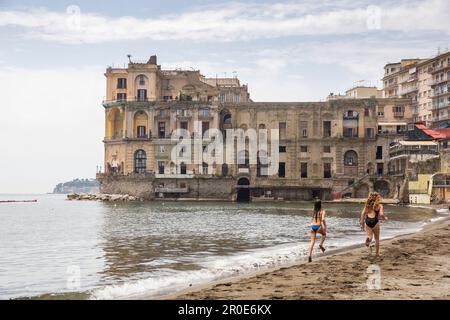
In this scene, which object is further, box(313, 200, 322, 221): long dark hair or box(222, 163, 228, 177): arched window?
box(222, 163, 228, 177): arched window

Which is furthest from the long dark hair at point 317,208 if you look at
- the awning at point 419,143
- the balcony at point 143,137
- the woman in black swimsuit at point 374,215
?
the balcony at point 143,137

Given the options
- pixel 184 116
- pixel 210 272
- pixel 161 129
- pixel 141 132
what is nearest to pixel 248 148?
pixel 184 116

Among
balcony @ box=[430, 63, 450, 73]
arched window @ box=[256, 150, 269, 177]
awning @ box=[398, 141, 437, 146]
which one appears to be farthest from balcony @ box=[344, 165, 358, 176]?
balcony @ box=[430, 63, 450, 73]

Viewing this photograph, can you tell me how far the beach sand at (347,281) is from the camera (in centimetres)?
1016

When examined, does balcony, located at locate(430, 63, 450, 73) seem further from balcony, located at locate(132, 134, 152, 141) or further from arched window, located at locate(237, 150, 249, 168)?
balcony, located at locate(132, 134, 152, 141)

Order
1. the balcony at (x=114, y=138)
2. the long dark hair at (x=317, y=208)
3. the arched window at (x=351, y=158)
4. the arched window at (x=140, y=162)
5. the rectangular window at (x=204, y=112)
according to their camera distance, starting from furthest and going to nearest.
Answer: the balcony at (x=114, y=138) < the arched window at (x=140, y=162) < the rectangular window at (x=204, y=112) < the arched window at (x=351, y=158) < the long dark hair at (x=317, y=208)

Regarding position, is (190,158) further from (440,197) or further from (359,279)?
(359,279)

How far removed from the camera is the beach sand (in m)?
10.2

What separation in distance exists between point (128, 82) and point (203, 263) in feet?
246

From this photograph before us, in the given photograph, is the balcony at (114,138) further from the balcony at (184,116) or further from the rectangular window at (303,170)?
the rectangular window at (303,170)

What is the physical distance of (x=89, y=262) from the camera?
18062 millimetres

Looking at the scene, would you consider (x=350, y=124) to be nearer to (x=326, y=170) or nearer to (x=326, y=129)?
(x=326, y=129)

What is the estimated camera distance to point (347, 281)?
11.7 meters
